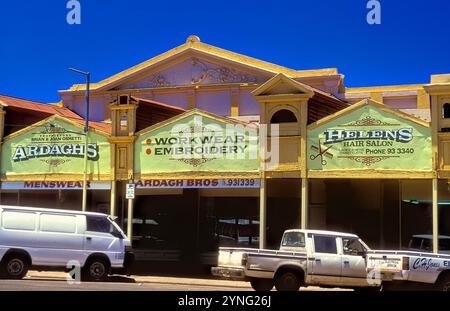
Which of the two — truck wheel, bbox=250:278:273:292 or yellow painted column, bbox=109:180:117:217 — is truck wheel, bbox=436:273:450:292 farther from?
yellow painted column, bbox=109:180:117:217

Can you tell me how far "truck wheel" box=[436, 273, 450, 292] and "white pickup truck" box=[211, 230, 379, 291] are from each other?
1513 millimetres

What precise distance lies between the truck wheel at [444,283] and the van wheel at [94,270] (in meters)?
9.69

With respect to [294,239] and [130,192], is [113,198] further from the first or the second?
[294,239]

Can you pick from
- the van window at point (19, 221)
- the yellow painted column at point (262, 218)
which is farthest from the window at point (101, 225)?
the yellow painted column at point (262, 218)

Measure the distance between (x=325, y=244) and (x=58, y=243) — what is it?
7.81 meters

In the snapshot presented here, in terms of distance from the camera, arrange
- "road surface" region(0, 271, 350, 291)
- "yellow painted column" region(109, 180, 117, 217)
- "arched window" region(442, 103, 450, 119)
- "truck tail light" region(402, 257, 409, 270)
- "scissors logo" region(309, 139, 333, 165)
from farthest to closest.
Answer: "yellow painted column" region(109, 180, 117, 217)
"scissors logo" region(309, 139, 333, 165)
"arched window" region(442, 103, 450, 119)
"road surface" region(0, 271, 350, 291)
"truck tail light" region(402, 257, 409, 270)

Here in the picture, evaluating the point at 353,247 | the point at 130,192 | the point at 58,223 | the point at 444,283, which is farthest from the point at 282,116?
the point at 444,283

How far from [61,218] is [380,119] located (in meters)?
10.4

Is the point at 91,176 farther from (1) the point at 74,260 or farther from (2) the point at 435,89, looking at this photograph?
(2) the point at 435,89

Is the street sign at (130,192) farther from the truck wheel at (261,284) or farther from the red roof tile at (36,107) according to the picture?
the truck wheel at (261,284)

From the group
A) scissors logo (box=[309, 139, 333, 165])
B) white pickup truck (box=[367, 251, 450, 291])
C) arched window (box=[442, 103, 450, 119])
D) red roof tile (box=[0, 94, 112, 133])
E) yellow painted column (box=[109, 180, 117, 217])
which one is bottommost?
white pickup truck (box=[367, 251, 450, 291])

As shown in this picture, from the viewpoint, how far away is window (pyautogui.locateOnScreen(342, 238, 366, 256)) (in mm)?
17688

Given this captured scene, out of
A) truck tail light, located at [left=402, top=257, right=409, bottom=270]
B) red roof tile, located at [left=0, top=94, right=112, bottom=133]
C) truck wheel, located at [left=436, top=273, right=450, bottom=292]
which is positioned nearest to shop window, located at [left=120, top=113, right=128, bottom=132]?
red roof tile, located at [left=0, top=94, right=112, bottom=133]
